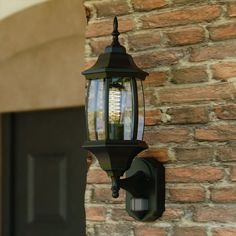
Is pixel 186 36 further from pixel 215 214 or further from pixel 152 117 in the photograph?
pixel 215 214

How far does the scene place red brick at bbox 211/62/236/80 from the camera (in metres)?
2.92

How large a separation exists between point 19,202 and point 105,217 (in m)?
1.13

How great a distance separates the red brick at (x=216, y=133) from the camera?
2902 millimetres

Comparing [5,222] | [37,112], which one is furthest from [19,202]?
[37,112]

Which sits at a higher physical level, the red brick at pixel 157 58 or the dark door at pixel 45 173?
the red brick at pixel 157 58

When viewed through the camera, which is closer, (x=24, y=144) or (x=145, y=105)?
(x=145, y=105)

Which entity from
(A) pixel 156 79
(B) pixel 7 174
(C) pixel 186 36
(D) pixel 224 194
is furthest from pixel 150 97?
(B) pixel 7 174

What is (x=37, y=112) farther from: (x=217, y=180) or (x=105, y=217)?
(x=217, y=180)

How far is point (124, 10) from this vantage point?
3215 millimetres

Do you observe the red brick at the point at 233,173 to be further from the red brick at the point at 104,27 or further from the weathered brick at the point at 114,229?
the red brick at the point at 104,27

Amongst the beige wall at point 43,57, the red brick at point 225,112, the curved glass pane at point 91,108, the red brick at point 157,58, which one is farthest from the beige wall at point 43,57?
the red brick at point 225,112

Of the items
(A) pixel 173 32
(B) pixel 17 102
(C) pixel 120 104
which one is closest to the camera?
(C) pixel 120 104

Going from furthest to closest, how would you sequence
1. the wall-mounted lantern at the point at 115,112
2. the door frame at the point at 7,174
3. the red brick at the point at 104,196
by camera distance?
1. the door frame at the point at 7,174
2. the red brick at the point at 104,196
3. the wall-mounted lantern at the point at 115,112

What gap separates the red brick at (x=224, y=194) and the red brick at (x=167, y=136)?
0.24 meters
